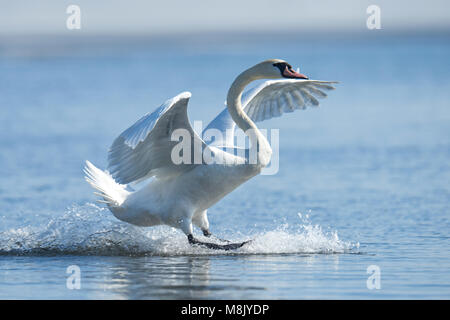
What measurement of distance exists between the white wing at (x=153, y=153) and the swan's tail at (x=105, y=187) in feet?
0.89

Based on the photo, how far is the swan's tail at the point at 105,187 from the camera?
34.0 ft

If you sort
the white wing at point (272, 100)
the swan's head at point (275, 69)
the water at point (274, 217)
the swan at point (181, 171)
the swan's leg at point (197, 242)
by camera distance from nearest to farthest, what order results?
the water at point (274, 217), the swan at point (181, 171), the swan's leg at point (197, 242), the swan's head at point (275, 69), the white wing at point (272, 100)

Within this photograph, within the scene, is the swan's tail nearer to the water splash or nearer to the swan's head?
the water splash

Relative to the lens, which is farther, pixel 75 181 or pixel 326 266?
pixel 75 181

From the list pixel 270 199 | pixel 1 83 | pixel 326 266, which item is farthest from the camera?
pixel 1 83

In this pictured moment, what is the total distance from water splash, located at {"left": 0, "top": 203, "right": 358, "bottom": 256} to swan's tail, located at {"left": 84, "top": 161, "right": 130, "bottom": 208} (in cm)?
46

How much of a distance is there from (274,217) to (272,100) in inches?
64.8

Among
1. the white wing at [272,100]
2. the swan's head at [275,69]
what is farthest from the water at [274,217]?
the swan's head at [275,69]

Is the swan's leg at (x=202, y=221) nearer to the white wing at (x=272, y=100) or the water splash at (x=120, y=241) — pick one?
the water splash at (x=120, y=241)
